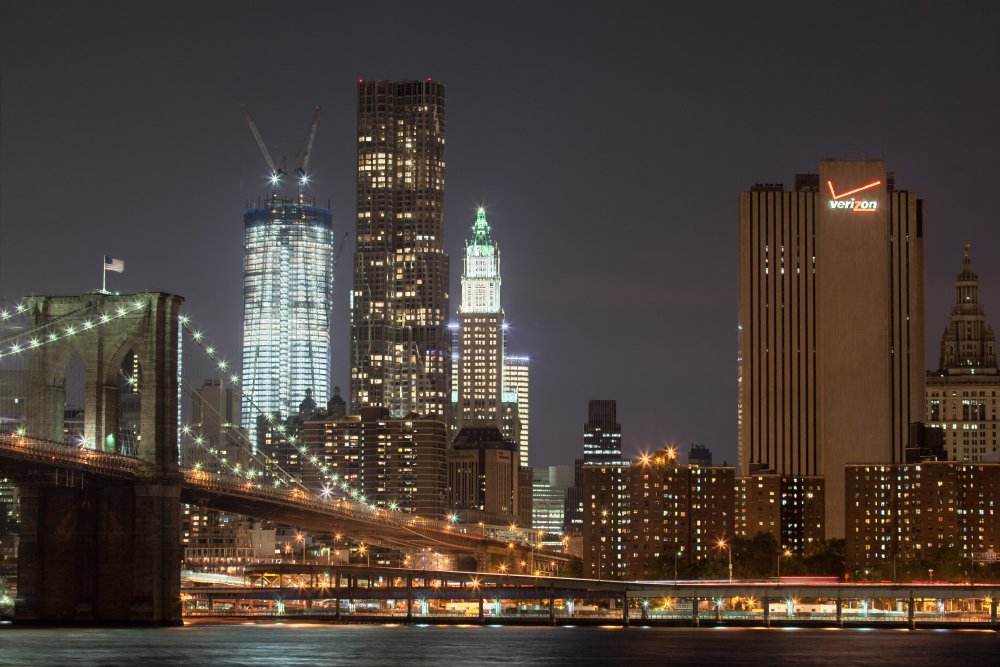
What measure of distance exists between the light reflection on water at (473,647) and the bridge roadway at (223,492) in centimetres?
963

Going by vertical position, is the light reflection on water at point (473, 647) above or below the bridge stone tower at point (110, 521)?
below

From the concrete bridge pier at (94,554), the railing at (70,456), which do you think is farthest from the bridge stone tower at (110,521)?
the railing at (70,456)

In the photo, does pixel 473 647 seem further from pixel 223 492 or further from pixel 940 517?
pixel 940 517

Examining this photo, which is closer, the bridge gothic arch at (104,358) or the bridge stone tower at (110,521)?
the bridge stone tower at (110,521)

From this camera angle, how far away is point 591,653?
344 feet

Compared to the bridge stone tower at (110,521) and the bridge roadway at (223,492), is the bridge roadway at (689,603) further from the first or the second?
the bridge stone tower at (110,521)

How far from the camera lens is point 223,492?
120938mm

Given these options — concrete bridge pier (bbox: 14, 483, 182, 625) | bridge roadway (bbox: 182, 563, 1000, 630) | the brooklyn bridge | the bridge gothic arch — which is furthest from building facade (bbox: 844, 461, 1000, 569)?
concrete bridge pier (bbox: 14, 483, 182, 625)

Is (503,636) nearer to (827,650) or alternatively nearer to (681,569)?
(827,650)

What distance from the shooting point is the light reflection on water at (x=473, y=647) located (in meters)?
96.0

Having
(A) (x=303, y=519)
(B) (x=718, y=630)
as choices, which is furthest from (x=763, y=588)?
(A) (x=303, y=519)

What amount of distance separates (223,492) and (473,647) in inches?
948

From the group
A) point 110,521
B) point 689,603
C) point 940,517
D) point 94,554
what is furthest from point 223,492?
point 940,517

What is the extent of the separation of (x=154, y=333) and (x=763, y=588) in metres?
52.7
